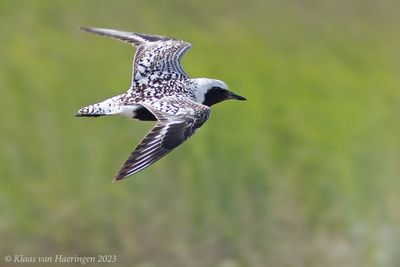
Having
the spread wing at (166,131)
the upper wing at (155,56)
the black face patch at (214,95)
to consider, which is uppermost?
the upper wing at (155,56)

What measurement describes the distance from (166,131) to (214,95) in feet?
5.96

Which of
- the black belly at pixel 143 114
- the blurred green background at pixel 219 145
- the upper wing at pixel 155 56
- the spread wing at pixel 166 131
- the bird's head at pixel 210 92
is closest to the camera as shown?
the spread wing at pixel 166 131

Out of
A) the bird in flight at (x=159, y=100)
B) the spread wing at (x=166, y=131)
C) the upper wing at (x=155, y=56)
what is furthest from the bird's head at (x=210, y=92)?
the spread wing at (x=166, y=131)

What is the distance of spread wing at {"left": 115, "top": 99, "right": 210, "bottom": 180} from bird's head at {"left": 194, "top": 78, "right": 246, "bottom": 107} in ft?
2.23

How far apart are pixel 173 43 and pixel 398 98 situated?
11095 millimetres

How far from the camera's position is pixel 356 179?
2241 centimetres

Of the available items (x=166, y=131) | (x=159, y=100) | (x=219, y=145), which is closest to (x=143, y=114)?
(x=159, y=100)

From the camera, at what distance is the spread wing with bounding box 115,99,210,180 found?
10381 mm

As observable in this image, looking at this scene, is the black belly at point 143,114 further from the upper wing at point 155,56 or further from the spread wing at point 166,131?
the upper wing at point 155,56

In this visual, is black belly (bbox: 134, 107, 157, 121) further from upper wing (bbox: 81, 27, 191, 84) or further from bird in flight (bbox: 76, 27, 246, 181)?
upper wing (bbox: 81, 27, 191, 84)

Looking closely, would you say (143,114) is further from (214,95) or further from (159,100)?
(214,95)

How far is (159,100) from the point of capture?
11.8 metres

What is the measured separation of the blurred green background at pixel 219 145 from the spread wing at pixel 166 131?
9.65 m

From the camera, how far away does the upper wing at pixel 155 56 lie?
12.7 meters
